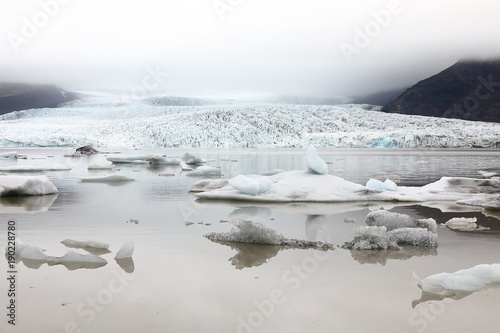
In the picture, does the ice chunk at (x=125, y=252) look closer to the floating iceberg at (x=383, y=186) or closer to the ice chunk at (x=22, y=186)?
the ice chunk at (x=22, y=186)

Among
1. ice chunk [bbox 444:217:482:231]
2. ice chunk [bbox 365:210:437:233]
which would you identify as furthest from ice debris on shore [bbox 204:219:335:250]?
ice chunk [bbox 444:217:482:231]

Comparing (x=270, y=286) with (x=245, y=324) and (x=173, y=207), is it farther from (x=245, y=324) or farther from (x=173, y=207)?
(x=173, y=207)

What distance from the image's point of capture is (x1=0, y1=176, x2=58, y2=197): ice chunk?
33.0ft

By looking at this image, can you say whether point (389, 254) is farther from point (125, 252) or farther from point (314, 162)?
point (314, 162)

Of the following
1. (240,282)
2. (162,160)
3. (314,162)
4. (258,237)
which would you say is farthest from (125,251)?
(162,160)

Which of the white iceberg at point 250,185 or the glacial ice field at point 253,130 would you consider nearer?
the white iceberg at point 250,185

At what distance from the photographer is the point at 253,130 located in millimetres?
60156

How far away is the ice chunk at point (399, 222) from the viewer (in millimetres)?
6266

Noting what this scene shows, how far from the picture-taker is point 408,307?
140 inches

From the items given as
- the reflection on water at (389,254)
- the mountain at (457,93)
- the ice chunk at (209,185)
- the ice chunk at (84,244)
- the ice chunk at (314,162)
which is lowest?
the ice chunk at (209,185)

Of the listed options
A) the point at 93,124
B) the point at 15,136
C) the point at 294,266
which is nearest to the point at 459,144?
the point at 93,124

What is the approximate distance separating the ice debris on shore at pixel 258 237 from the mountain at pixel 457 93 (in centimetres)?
12443

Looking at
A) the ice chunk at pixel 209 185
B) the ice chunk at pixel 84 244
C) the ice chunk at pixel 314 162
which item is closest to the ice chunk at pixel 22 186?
the ice chunk at pixel 209 185

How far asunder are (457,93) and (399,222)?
13656cm
